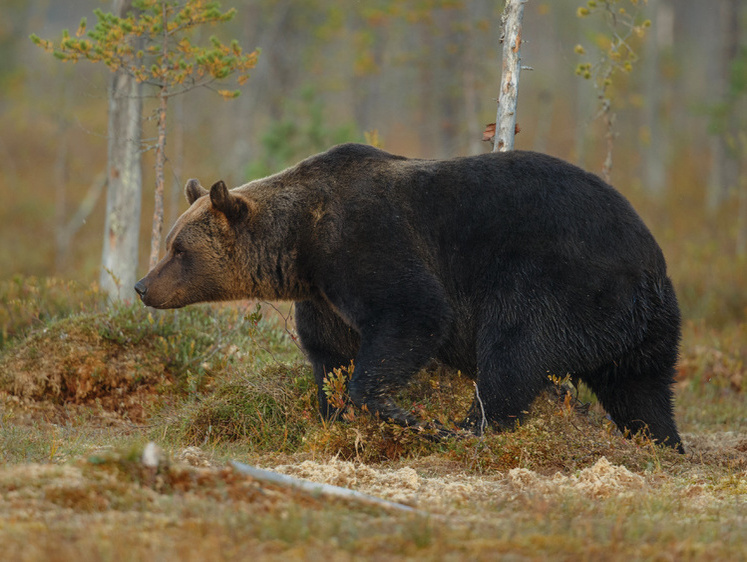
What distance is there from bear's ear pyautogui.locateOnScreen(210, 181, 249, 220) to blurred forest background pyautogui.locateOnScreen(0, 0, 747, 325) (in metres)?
6.86

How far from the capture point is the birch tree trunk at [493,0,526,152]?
7.52 metres

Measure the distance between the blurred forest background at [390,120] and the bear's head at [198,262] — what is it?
6632 mm

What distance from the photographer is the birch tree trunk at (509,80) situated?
752 centimetres

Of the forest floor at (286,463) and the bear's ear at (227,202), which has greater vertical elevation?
the bear's ear at (227,202)

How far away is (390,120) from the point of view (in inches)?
1532

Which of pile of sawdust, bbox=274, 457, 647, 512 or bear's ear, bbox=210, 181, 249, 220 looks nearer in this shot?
pile of sawdust, bbox=274, 457, 647, 512

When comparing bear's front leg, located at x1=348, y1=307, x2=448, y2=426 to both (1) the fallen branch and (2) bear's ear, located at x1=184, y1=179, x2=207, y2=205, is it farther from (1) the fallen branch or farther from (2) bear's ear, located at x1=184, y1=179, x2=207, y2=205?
(2) bear's ear, located at x1=184, y1=179, x2=207, y2=205

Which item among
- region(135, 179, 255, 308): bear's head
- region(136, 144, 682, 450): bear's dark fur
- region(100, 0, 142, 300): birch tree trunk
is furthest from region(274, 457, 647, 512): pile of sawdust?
region(100, 0, 142, 300): birch tree trunk

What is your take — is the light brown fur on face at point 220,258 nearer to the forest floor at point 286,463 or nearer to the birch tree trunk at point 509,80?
the forest floor at point 286,463

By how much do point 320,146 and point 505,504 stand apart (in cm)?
1280

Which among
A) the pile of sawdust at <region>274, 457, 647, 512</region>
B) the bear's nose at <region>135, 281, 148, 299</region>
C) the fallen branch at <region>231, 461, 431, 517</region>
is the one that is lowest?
the pile of sawdust at <region>274, 457, 647, 512</region>

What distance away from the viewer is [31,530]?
319cm

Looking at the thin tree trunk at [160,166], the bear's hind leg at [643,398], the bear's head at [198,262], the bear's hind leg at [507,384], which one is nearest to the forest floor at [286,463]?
the bear's hind leg at [507,384]

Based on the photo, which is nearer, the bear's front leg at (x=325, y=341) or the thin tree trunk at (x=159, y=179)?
the bear's front leg at (x=325, y=341)
